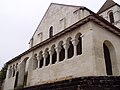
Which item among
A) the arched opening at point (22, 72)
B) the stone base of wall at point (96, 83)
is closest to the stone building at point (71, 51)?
the arched opening at point (22, 72)

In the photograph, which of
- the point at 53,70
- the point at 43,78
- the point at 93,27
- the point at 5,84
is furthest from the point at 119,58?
the point at 5,84

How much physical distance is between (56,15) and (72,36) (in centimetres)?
673

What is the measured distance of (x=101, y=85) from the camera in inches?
157

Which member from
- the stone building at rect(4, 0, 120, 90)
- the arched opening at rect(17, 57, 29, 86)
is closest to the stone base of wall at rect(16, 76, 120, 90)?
the stone building at rect(4, 0, 120, 90)

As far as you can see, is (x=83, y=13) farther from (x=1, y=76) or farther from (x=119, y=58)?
(x=1, y=76)

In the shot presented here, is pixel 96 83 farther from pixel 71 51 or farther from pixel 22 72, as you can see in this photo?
pixel 22 72

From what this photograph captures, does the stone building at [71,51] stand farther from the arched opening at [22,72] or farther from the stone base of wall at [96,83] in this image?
the stone base of wall at [96,83]

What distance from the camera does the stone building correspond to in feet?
34.9

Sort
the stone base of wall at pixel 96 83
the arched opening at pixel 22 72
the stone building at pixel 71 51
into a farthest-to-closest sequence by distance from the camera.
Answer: the arched opening at pixel 22 72 → the stone building at pixel 71 51 → the stone base of wall at pixel 96 83

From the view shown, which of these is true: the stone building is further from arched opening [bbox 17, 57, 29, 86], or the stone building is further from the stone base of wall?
the stone base of wall

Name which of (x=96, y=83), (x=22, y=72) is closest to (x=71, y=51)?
(x=22, y=72)

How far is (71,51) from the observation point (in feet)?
48.0

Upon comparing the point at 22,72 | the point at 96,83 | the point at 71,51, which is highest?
the point at 71,51

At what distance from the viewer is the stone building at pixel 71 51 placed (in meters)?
10.6
